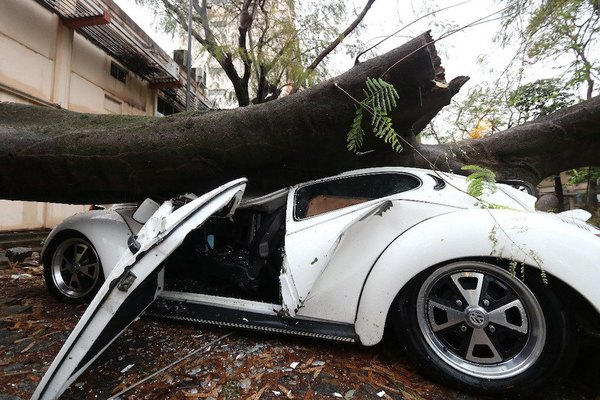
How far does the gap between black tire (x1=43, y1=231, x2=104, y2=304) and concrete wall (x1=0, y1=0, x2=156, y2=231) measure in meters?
4.37

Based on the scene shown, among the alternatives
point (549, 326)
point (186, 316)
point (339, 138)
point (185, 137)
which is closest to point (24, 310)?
point (186, 316)

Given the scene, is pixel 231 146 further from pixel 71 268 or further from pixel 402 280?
pixel 71 268

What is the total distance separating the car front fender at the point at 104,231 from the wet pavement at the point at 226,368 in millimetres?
581

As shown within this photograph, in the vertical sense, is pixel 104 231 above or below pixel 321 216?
below

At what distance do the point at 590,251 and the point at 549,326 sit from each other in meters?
0.44

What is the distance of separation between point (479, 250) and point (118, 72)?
428 inches

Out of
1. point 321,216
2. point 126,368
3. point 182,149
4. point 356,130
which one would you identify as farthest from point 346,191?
point 126,368

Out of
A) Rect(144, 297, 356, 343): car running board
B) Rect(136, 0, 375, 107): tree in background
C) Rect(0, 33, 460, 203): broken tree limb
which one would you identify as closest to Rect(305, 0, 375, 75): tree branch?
Rect(136, 0, 375, 107): tree in background

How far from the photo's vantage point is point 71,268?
9.78 ft

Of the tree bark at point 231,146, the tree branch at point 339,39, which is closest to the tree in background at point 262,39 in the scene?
the tree branch at point 339,39

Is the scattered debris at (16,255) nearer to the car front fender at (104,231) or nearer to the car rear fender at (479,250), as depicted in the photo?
the car front fender at (104,231)

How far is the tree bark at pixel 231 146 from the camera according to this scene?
244 centimetres

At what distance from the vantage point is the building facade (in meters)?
6.26

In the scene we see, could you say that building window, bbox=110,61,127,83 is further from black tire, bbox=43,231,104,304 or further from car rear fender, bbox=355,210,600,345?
car rear fender, bbox=355,210,600,345
